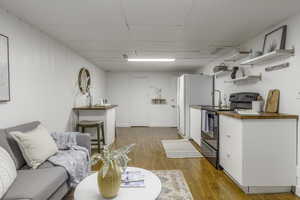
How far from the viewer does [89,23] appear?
2504 mm

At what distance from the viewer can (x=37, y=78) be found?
2.68 m

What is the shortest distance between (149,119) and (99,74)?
2608 millimetres

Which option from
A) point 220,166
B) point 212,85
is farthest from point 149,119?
point 220,166

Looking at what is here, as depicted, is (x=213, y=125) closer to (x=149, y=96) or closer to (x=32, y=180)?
(x=32, y=180)

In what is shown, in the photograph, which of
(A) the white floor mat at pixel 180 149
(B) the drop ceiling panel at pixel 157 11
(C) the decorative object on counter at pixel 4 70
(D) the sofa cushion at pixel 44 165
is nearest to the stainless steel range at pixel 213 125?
(A) the white floor mat at pixel 180 149

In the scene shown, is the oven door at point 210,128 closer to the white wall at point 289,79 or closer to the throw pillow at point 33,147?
the white wall at point 289,79

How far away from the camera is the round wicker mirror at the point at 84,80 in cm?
426

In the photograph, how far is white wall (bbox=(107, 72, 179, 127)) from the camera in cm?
716

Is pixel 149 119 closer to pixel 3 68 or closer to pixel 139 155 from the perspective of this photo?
pixel 139 155

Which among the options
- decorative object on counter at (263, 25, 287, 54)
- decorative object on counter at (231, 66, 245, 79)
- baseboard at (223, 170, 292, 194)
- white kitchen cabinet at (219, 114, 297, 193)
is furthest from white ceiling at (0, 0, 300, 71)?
baseboard at (223, 170, 292, 194)

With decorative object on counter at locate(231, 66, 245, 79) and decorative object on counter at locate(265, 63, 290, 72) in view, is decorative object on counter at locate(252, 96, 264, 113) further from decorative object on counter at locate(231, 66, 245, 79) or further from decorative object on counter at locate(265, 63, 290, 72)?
decorative object on counter at locate(231, 66, 245, 79)

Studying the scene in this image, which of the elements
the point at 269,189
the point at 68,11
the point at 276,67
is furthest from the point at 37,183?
the point at 276,67

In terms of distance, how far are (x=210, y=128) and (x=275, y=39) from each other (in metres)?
1.73

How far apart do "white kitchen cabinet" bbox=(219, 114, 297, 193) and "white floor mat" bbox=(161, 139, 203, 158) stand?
1.42 meters
